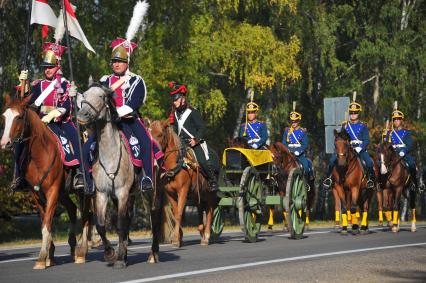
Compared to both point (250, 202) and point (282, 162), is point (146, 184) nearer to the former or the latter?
point (250, 202)

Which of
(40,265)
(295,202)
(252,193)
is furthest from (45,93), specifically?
(295,202)

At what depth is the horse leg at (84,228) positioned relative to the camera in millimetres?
14770

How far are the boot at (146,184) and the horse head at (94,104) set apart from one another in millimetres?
967

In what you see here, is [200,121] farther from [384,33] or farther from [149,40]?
[384,33]

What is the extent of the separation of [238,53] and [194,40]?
196 cm

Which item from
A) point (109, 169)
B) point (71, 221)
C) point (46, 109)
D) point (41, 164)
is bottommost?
point (71, 221)

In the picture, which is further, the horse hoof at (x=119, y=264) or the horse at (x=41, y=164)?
the horse at (x=41, y=164)

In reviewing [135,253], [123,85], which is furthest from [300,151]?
[123,85]

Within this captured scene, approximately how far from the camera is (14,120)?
545 inches

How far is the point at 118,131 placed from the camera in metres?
13.9

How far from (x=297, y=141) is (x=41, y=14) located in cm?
1123

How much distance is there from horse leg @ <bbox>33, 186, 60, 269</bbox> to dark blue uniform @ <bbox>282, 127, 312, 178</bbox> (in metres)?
12.3

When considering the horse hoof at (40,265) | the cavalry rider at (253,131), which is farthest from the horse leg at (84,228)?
the cavalry rider at (253,131)

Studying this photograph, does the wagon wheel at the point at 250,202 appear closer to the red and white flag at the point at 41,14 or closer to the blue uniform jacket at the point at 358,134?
the blue uniform jacket at the point at 358,134
